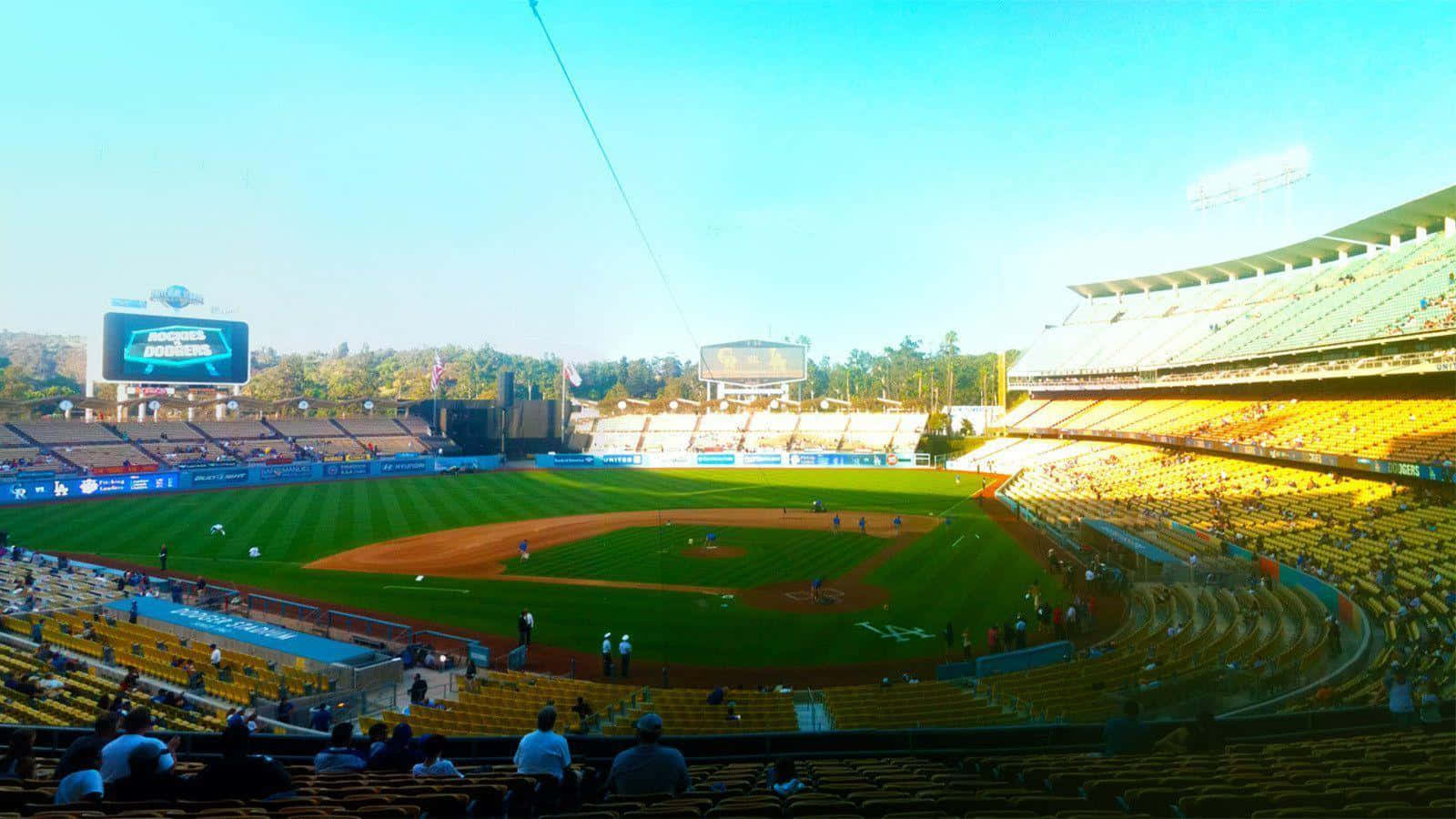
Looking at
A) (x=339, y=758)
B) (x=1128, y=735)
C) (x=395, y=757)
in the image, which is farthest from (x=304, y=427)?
(x=1128, y=735)

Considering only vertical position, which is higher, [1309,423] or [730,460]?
[1309,423]

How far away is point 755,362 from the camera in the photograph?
274ft

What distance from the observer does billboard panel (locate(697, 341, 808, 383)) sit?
82875 millimetres

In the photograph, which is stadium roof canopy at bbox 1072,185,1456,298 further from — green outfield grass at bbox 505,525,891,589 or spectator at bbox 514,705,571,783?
spectator at bbox 514,705,571,783

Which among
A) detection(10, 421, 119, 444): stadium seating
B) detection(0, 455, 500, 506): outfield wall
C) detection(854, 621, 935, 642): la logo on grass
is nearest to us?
detection(854, 621, 935, 642): la logo on grass

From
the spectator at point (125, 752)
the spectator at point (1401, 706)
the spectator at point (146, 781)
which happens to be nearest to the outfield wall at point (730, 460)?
the spectator at point (1401, 706)

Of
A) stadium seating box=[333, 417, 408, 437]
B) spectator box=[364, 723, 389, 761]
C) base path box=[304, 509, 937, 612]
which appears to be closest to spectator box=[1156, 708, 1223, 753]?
spectator box=[364, 723, 389, 761]

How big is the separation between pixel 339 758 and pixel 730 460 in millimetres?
70815

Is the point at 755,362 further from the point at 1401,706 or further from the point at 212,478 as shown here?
the point at 1401,706

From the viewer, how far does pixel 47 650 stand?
16406mm

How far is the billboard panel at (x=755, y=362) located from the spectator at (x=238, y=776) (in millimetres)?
77236

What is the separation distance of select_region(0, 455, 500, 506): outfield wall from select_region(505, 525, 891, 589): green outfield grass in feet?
104

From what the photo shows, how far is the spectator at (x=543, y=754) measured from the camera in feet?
19.1

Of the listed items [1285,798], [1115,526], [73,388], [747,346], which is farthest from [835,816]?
[73,388]
